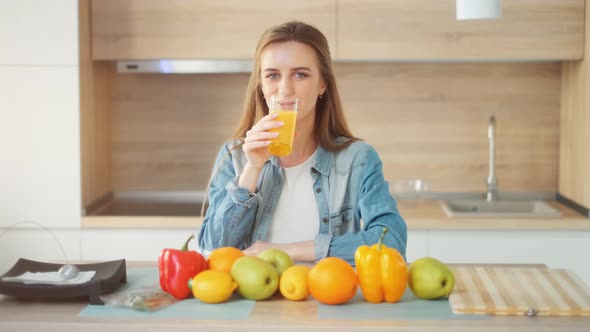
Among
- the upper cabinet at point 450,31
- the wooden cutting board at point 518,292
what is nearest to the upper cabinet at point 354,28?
the upper cabinet at point 450,31

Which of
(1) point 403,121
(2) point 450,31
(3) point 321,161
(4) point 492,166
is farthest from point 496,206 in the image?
(3) point 321,161

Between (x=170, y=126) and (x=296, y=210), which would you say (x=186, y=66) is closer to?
(x=170, y=126)

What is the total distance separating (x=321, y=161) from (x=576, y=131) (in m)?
1.70

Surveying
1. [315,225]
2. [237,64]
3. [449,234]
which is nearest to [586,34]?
[449,234]

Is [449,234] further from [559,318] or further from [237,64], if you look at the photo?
[559,318]

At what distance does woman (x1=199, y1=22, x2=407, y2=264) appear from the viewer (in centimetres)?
215

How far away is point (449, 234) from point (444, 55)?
2.45 feet

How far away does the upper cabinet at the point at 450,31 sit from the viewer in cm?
339

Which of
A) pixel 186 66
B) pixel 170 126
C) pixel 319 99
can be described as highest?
pixel 186 66

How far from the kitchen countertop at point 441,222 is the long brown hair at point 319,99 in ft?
3.14

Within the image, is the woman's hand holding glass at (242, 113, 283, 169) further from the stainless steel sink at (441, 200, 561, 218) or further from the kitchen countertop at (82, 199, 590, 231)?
the stainless steel sink at (441, 200, 561, 218)

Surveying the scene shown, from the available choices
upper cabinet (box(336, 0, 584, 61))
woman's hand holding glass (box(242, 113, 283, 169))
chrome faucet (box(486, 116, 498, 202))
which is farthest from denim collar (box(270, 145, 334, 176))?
chrome faucet (box(486, 116, 498, 202))

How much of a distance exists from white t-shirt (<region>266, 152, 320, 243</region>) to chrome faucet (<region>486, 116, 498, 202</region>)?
5.45ft

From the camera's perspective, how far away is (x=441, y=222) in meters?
3.28
